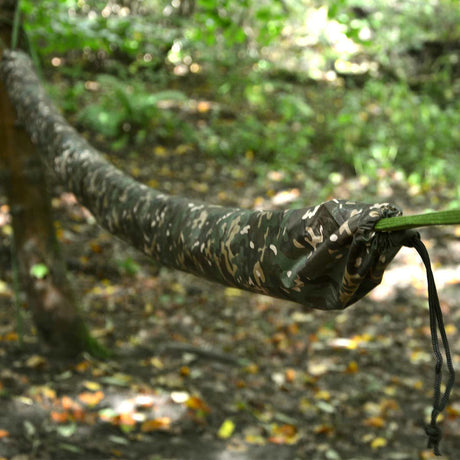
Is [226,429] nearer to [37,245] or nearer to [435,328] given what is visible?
[37,245]

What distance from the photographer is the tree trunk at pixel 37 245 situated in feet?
9.95

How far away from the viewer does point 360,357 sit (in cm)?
416

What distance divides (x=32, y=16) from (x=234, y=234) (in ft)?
9.86

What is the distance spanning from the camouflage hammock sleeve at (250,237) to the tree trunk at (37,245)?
124 centimetres

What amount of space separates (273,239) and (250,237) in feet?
0.24

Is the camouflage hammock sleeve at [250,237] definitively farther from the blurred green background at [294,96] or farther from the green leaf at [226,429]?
the blurred green background at [294,96]

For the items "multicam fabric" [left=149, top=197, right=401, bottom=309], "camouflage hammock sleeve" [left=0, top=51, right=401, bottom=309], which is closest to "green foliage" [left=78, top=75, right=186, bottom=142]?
"camouflage hammock sleeve" [left=0, top=51, right=401, bottom=309]

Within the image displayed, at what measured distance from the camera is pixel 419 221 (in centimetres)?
88

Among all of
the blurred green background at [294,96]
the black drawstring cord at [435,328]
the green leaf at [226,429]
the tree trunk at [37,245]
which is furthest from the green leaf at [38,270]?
the black drawstring cord at [435,328]

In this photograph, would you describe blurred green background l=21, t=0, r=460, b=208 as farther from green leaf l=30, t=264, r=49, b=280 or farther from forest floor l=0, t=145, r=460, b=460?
green leaf l=30, t=264, r=49, b=280

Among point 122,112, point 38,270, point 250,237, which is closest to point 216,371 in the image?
point 38,270

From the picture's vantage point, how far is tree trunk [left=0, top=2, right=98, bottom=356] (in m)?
3.03

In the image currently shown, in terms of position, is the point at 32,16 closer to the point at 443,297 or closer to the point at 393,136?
the point at 443,297

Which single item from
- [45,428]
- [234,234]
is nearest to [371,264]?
[234,234]
